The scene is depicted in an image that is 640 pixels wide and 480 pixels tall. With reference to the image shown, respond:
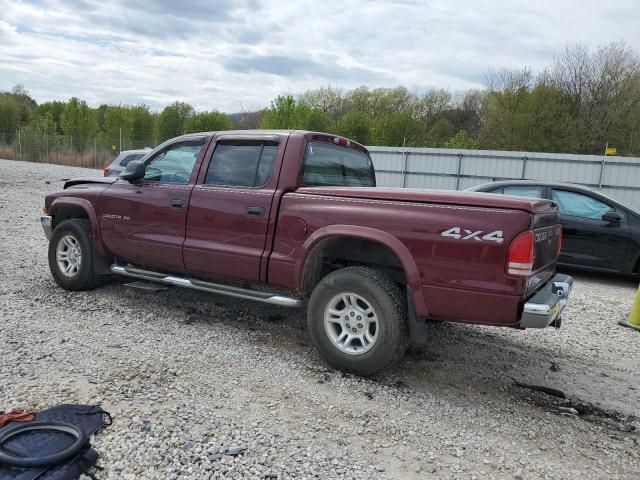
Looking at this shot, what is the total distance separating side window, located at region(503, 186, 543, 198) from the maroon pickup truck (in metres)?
3.90

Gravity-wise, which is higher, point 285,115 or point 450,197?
point 285,115

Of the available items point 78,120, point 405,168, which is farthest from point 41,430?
point 78,120

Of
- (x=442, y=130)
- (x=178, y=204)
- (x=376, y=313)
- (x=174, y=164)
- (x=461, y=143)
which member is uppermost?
(x=442, y=130)

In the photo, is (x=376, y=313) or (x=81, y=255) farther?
(x=81, y=255)

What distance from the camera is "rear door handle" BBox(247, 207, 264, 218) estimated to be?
14.6 ft

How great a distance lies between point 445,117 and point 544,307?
51852 millimetres

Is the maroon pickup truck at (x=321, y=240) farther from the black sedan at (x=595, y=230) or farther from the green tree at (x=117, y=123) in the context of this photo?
the green tree at (x=117, y=123)

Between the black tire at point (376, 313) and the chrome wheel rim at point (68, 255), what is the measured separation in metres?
3.20

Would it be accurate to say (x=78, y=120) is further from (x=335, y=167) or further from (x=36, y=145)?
(x=335, y=167)

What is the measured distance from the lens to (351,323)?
402 cm

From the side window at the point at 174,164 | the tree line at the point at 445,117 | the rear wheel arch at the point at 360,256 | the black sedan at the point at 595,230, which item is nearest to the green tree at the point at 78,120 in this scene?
the tree line at the point at 445,117

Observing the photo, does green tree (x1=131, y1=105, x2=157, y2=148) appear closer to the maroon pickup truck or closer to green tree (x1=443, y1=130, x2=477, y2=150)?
green tree (x1=443, y1=130, x2=477, y2=150)

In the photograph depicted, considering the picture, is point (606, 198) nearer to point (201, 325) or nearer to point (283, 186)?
point (283, 186)

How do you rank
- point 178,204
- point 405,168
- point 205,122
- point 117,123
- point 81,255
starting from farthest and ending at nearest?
1. point 205,122
2. point 117,123
3. point 405,168
4. point 81,255
5. point 178,204
